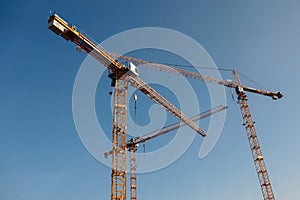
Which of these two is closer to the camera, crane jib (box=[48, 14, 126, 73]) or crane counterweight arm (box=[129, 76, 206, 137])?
crane jib (box=[48, 14, 126, 73])

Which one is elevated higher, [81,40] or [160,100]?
[160,100]

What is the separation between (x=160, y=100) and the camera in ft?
142

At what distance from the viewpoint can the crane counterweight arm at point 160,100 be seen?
127 feet

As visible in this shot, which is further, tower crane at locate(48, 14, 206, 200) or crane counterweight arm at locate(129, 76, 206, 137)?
crane counterweight arm at locate(129, 76, 206, 137)

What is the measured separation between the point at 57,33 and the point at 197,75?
28680mm

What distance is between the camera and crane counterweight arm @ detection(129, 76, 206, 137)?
38562 millimetres

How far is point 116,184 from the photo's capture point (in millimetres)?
30188

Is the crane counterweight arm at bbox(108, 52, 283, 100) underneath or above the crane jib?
above

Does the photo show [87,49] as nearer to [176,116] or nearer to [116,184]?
[116,184]

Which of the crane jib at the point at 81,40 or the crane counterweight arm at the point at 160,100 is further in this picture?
the crane counterweight arm at the point at 160,100

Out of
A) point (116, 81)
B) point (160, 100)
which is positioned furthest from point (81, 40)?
point (160, 100)

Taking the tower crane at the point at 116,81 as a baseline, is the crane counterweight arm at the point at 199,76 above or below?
above

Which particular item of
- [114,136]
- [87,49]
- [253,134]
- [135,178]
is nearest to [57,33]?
[87,49]

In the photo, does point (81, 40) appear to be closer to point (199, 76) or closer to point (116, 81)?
point (116, 81)
